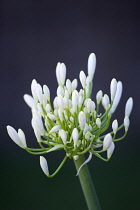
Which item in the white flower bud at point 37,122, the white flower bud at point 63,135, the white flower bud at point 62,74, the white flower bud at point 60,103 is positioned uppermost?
the white flower bud at point 62,74

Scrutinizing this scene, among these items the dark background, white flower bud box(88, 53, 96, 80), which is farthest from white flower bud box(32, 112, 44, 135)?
the dark background

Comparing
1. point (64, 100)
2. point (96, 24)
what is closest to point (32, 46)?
point (96, 24)

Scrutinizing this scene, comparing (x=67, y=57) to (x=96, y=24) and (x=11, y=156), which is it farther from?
(x=11, y=156)

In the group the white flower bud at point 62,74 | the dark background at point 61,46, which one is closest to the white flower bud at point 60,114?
the white flower bud at point 62,74

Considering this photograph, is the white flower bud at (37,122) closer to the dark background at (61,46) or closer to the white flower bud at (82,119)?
the white flower bud at (82,119)

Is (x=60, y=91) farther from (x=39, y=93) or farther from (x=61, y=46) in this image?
(x=61, y=46)

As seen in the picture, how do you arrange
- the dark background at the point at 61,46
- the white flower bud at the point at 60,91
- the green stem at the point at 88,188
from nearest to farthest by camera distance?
Answer: the green stem at the point at 88,188 < the white flower bud at the point at 60,91 < the dark background at the point at 61,46

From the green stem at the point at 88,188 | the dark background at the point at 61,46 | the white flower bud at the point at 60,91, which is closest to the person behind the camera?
the green stem at the point at 88,188
